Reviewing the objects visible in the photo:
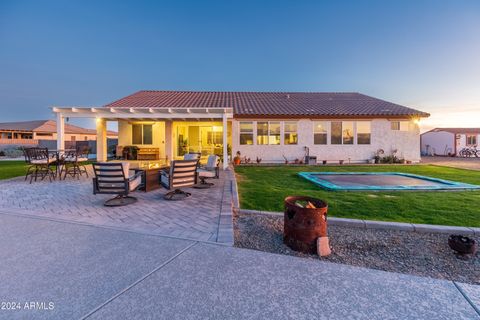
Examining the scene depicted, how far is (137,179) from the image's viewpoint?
5934 millimetres

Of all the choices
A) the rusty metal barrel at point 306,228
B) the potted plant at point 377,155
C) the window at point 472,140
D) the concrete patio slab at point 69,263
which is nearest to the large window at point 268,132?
the potted plant at point 377,155

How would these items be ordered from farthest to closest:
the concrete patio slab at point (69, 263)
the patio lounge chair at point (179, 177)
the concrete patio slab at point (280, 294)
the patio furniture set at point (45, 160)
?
the patio furniture set at point (45, 160), the patio lounge chair at point (179, 177), the concrete patio slab at point (69, 263), the concrete patio slab at point (280, 294)

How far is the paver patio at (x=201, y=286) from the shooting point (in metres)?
1.93

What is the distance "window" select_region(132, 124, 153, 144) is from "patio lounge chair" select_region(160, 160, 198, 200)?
11066 mm

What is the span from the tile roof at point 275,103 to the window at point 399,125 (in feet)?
2.27

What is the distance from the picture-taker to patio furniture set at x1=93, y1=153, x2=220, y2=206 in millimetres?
5180

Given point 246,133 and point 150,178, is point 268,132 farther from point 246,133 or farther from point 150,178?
point 150,178

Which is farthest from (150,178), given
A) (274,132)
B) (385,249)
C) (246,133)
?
(274,132)

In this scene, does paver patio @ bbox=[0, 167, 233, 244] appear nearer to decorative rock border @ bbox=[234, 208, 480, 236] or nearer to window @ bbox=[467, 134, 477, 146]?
decorative rock border @ bbox=[234, 208, 480, 236]

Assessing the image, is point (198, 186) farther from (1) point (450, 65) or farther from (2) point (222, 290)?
(1) point (450, 65)

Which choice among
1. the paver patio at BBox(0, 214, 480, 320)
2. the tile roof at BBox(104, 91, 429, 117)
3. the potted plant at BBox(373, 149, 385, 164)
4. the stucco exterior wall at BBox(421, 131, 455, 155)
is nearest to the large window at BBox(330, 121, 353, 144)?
the tile roof at BBox(104, 91, 429, 117)

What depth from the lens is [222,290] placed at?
7.29ft

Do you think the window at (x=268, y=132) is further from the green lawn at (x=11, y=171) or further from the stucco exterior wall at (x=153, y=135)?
the green lawn at (x=11, y=171)

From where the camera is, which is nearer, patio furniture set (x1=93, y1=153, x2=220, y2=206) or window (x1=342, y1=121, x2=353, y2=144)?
patio furniture set (x1=93, y1=153, x2=220, y2=206)
